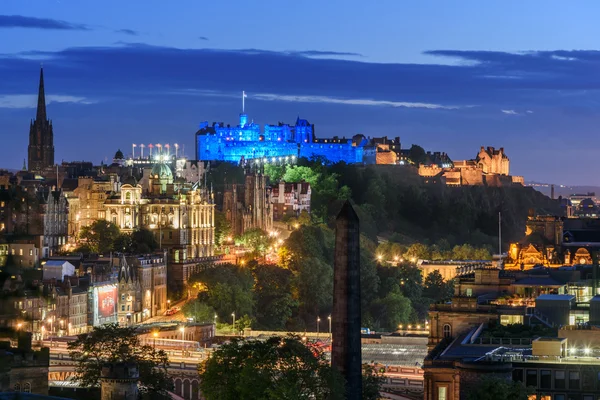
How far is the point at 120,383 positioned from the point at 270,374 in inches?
280

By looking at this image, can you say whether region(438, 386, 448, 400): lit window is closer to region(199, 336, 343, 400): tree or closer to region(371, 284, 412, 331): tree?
region(199, 336, 343, 400): tree

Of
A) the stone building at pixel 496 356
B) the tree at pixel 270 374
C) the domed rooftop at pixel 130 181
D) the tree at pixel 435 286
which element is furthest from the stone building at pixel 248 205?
the tree at pixel 270 374

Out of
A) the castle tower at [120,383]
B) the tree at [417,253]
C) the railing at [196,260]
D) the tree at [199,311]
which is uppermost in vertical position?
the tree at [417,253]

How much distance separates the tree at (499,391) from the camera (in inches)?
1973

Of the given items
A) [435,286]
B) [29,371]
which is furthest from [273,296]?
[29,371]

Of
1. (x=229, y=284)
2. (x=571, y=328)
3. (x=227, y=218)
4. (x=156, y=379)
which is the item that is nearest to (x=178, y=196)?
(x=227, y=218)

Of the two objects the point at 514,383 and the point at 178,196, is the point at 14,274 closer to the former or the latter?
the point at 514,383

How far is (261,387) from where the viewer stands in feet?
173

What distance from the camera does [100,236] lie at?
144 metres

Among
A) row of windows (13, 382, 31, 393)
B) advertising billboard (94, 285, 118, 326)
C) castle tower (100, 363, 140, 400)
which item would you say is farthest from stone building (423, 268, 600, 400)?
advertising billboard (94, 285, 118, 326)

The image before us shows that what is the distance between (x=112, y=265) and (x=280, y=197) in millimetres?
61098

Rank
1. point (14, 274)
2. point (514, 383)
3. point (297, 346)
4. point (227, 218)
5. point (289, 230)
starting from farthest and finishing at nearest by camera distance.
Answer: point (289, 230), point (227, 218), point (297, 346), point (514, 383), point (14, 274)

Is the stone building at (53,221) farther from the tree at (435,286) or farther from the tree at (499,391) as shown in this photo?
the tree at (499,391)

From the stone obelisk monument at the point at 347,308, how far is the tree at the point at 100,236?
274ft
